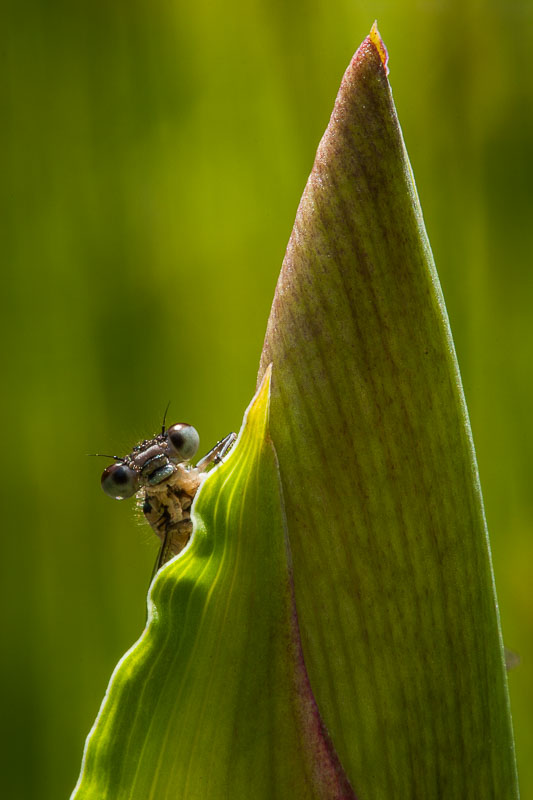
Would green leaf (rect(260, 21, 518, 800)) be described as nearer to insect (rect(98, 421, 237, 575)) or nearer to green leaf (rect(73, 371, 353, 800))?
green leaf (rect(73, 371, 353, 800))

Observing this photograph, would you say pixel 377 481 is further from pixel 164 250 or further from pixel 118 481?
pixel 164 250

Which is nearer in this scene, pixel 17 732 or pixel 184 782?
pixel 184 782

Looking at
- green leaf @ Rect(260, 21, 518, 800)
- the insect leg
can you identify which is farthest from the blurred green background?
green leaf @ Rect(260, 21, 518, 800)

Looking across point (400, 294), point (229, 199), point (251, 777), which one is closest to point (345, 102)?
point (400, 294)

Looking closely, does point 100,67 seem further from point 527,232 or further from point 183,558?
point 183,558

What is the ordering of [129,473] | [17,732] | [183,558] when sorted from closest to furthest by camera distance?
[183,558] → [129,473] → [17,732]

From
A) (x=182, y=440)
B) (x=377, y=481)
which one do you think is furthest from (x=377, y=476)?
(x=182, y=440)
